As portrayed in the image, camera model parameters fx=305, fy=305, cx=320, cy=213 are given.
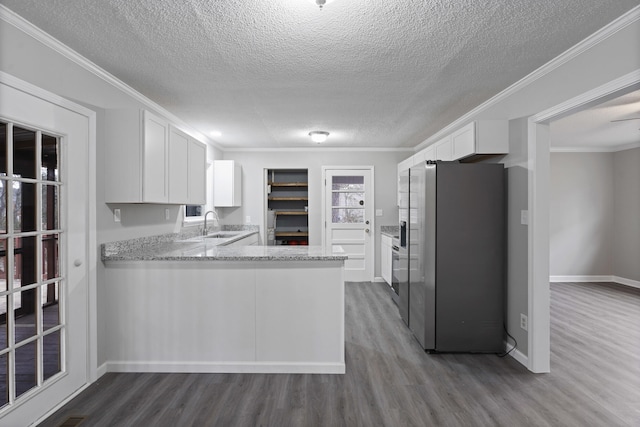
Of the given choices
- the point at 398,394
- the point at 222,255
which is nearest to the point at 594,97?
the point at 398,394

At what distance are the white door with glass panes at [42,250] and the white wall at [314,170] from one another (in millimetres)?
3200

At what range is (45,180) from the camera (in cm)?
193

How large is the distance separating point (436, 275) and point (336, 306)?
0.96 m

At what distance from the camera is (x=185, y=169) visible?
3.07 meters

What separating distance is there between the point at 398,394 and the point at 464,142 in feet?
7.48

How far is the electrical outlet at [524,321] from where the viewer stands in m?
2.48

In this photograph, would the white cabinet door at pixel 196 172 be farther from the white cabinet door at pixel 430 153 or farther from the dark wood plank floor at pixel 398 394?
the white cabinet door at pixel 430 153

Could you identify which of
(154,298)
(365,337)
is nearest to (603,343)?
(365,337)

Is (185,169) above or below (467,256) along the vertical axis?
above

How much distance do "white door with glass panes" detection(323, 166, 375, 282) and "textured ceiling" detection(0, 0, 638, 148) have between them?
2148mm

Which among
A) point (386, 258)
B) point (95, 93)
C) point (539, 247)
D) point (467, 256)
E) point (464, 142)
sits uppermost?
point (95, 93)

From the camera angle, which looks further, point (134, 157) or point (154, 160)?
point (154, 160)

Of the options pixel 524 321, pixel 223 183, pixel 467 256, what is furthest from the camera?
pixel 223 183

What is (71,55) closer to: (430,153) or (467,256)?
(467,256)
